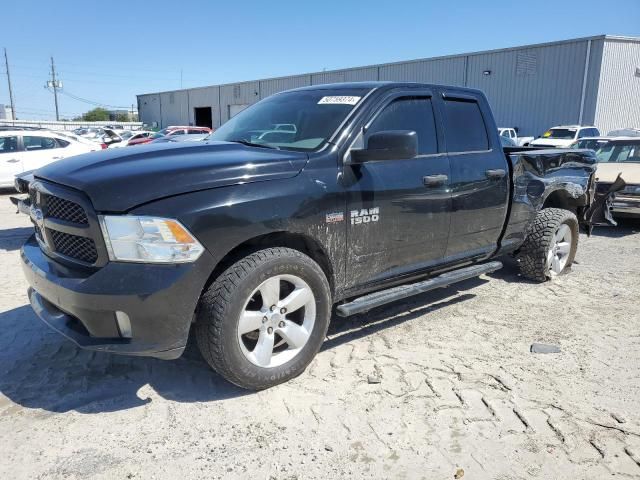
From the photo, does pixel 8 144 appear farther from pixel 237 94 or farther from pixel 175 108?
pixel 175 108

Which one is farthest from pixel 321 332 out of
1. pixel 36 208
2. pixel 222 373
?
pixel 36 208

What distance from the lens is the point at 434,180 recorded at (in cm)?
389

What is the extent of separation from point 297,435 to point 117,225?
1.45 m

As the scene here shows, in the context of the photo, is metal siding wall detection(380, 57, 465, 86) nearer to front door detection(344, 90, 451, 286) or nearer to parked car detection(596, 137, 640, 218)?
parked car detection(596, 137, 640, 218)

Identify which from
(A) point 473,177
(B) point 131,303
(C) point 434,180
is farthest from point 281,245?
(A) point 473,177

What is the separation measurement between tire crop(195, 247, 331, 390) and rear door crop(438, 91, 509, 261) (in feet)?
4.96

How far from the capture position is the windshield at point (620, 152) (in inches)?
390

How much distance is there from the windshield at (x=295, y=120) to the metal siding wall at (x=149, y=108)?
58.4 metres

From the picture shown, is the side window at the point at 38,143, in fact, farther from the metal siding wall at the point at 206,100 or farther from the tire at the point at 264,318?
the metal siding wall at the point at 206,100

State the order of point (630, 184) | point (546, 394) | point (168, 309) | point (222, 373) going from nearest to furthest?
point (168, 309)
point (222, 373)
point (546, 394)
point (630, 184)

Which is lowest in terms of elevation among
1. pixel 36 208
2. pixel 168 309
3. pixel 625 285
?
pixel 625 285

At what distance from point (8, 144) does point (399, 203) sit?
1122 cm

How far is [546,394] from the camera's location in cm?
322

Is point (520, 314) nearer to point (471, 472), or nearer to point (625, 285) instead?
point (625, 285)
